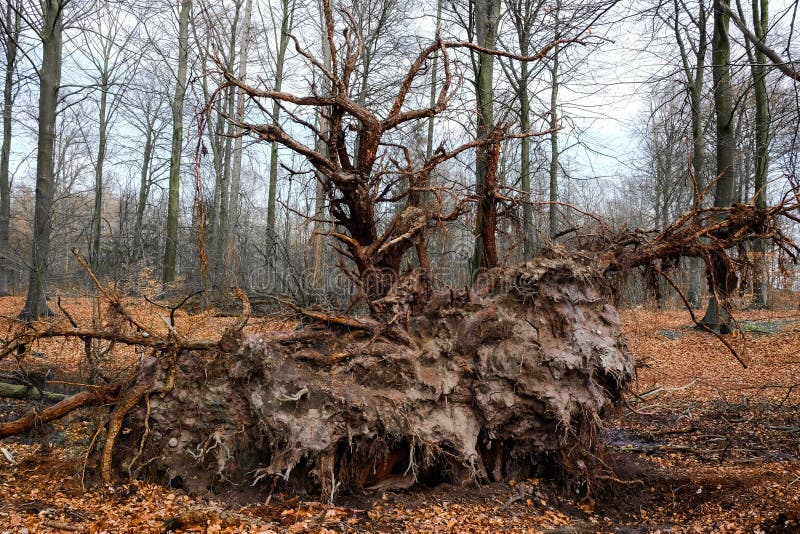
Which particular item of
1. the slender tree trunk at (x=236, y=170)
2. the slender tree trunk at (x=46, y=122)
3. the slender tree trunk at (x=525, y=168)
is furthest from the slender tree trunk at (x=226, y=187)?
the slender tree trunk at (x=525, y=168)

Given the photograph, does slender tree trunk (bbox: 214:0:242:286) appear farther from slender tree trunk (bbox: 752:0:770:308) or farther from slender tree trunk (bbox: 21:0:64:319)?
slender tree trunk (bbox: 752:0:770:308)

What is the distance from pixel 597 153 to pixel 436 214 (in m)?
5.63

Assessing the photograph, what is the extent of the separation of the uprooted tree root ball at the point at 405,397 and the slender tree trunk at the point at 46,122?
7.79m

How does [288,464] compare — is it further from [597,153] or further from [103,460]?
[597,153]

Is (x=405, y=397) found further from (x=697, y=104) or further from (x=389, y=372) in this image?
(x=697, y=104)

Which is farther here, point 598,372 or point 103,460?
point 598,372

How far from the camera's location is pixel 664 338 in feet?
38.8

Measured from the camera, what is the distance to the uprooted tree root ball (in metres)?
4.27

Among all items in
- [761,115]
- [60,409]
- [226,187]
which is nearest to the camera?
[60,409]

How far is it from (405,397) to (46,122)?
1094 centimetres

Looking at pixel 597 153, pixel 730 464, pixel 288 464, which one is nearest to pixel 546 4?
pixel 597 153

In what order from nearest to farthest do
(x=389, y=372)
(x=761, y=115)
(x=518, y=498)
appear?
1. (x=518, y=498)
2. (x=389, y=372)
3. (x=761, y=115)

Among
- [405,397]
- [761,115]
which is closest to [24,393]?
[405,397]

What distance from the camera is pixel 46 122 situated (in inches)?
435
